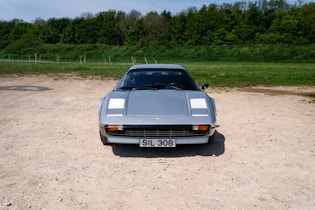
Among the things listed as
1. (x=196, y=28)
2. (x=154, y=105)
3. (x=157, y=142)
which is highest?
(x=196, y=28)

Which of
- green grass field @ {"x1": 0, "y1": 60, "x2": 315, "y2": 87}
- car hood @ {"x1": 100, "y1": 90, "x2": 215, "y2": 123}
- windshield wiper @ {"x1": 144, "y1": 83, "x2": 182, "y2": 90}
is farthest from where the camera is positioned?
green grass field @ {"x1": 0, "y1": 60, "x2": 315, "y2": 87}

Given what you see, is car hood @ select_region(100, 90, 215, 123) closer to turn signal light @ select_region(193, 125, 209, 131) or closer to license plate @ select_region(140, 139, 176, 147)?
turn signal light @ select_region(193, 125, 209, 131)

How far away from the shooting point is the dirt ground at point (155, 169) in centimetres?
340

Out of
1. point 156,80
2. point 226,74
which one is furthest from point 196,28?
point 156,80

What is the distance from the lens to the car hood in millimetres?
4664

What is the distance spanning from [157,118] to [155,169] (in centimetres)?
75

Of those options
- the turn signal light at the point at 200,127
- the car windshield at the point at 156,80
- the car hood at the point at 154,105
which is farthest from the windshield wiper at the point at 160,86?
the turn signal light at the point at 200,127

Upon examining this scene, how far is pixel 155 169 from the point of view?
14.1 feet

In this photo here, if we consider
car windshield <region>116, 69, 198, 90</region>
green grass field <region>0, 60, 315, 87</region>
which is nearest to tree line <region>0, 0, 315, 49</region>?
green grass field <region>0, 60, 315, 87</region>

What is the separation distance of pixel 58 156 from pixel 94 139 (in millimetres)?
1066

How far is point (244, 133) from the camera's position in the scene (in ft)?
20.6

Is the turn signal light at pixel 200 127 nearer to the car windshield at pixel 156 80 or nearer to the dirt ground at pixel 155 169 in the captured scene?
the dirt ground at pixel 155 169

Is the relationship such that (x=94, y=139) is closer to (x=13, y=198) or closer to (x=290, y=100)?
(x=13, y=198)

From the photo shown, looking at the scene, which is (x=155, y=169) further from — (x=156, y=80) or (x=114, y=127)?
(x=156, y=80)
